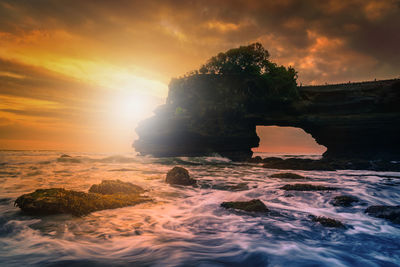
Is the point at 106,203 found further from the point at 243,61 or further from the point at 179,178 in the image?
the point at 243,61

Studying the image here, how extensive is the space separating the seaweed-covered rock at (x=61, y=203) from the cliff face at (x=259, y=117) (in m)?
25.2

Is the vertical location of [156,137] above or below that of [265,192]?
above

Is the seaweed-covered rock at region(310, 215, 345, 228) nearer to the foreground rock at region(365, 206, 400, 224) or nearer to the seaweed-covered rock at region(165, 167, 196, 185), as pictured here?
A: the foreground rock at region(365, 206, 400, 224)

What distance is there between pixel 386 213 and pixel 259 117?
26018 mm

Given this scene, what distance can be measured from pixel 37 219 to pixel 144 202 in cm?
275

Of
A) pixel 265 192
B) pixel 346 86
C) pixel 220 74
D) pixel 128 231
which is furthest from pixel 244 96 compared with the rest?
pixel 128 231

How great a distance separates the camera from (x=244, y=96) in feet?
108

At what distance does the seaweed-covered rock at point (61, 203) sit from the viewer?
17.8 ft

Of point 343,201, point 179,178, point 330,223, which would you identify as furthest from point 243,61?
point 330,223

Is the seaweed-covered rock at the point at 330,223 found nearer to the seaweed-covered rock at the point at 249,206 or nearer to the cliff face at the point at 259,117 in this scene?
the seaweed-covered rock at the point at 249,206

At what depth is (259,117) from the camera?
3164cm

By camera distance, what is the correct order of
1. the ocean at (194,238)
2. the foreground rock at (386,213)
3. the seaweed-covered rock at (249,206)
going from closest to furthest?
the ocean at (194,238), the foreground rock at (386,213), the seaweed-covered rock at (249,206)

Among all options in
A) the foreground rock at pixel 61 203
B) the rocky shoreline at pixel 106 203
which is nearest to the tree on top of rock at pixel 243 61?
the rocky shoreline at pixel 106 203

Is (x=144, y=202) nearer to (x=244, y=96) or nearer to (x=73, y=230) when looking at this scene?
(x=73, y=230)
